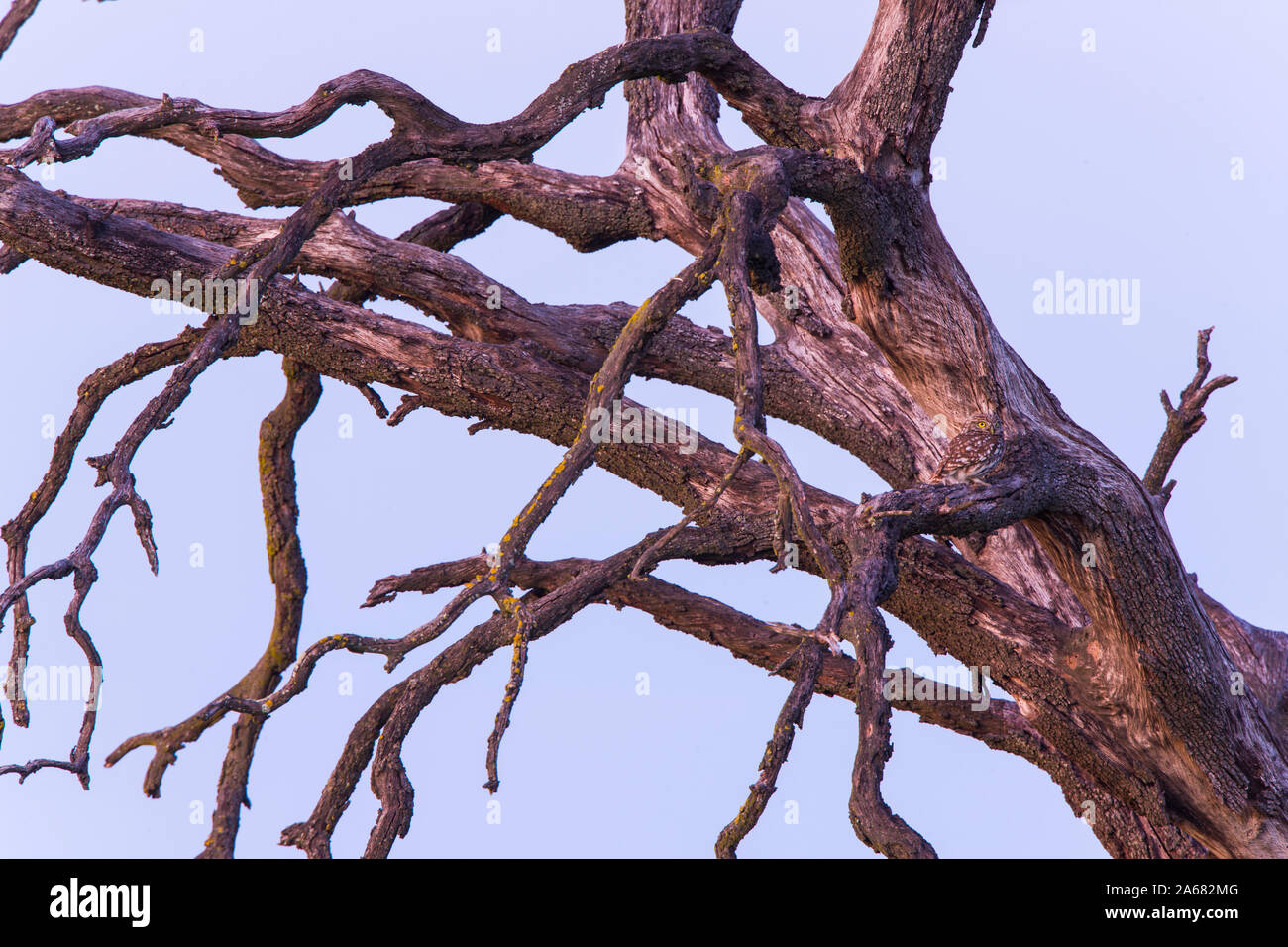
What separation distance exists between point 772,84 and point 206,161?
244cm

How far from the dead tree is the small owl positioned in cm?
8

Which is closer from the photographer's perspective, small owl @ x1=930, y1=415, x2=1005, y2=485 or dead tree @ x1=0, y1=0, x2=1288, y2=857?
dead tree @ x1=0, y1=0, x2=1288, y2=857

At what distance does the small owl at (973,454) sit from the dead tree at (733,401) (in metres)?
0.08

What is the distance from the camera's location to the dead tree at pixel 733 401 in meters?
2.95

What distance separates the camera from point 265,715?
279cm

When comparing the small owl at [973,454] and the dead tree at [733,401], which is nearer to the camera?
the dead tree at [733,401]

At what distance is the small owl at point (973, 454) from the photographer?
353 centimetres

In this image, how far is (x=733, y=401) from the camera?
13.6 ft

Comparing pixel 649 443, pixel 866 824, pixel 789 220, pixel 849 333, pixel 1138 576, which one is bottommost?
pixel 866 824

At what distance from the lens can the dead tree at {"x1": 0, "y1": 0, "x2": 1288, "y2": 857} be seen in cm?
295

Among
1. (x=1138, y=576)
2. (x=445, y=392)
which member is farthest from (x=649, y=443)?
(x=1138, y=576)

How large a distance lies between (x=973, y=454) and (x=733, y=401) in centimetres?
86

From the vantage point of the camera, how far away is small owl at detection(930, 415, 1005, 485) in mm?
3531
